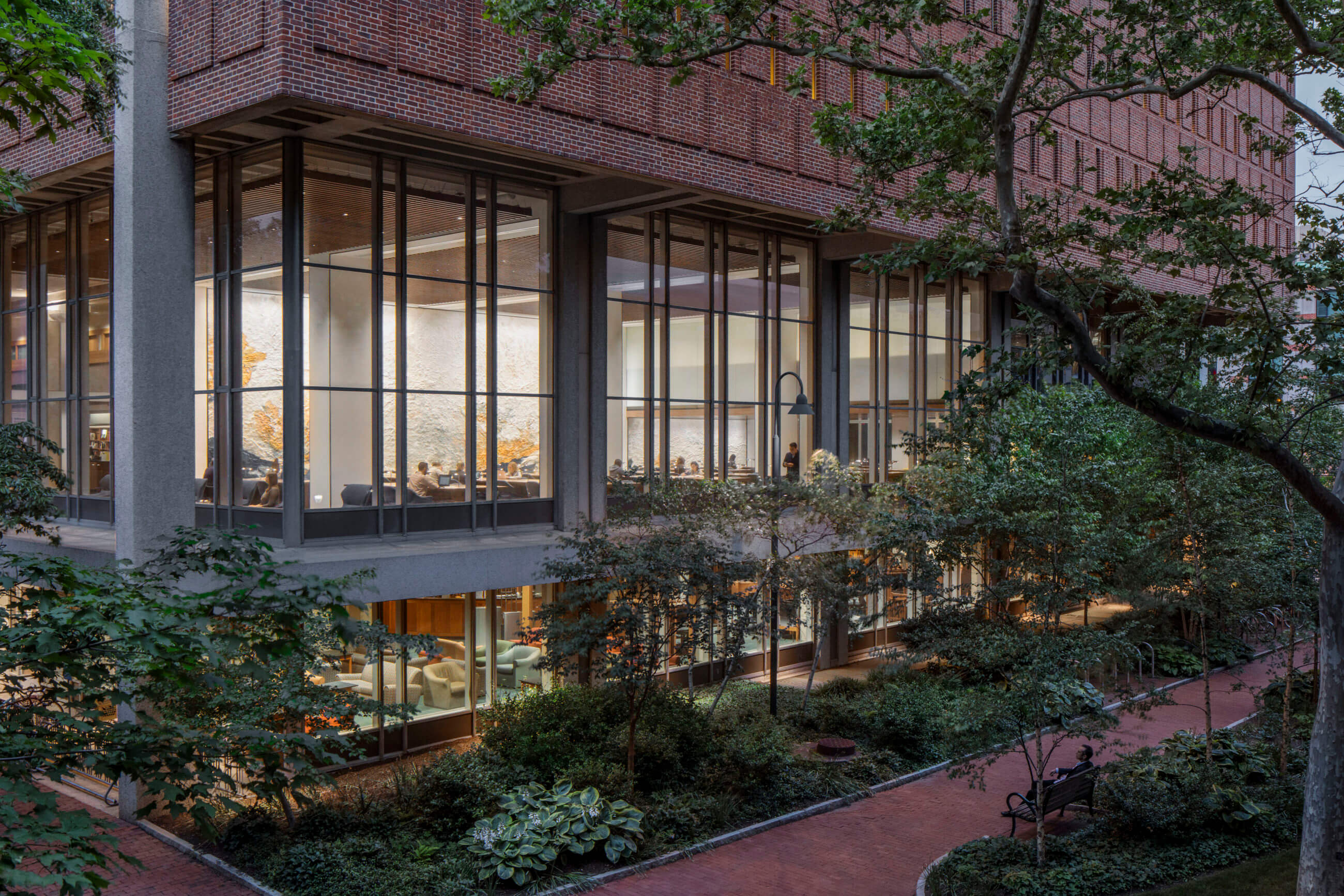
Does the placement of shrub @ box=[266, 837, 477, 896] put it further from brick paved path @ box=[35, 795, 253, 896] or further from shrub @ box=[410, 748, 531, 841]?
shrub @ box=[410, 748, 531, 841]

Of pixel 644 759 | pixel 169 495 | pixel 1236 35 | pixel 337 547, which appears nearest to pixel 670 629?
pixel 644 759

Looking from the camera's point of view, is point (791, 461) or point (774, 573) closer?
point (774, 573)

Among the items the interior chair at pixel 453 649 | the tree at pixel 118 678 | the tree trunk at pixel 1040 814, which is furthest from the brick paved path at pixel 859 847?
the tree at pixel 118 678

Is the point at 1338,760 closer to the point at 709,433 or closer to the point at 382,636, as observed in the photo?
the point at 382,636

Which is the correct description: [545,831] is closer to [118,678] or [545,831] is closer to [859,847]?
[859,847]

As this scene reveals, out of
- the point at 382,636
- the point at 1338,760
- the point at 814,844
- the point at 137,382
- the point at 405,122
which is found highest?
the point at 405,122

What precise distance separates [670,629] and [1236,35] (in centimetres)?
1032

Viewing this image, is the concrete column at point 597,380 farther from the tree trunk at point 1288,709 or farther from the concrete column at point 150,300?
the tree trunk at point 1288,709

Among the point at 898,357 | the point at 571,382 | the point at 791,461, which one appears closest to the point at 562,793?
the point at 571,382

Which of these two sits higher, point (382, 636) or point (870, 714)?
point (382, 636)

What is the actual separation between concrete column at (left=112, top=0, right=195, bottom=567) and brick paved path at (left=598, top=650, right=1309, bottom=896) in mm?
8466

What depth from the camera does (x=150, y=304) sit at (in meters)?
15.3

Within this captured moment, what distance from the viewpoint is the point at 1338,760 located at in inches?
438

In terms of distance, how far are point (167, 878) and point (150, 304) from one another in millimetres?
7677
